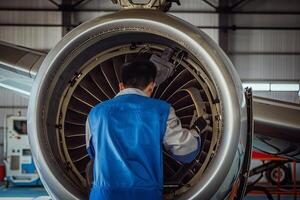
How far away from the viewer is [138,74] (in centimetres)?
280

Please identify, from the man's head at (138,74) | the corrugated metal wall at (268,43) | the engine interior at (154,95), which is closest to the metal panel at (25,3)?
the corrugated metal wall at (268,43)

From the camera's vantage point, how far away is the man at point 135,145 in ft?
8.73

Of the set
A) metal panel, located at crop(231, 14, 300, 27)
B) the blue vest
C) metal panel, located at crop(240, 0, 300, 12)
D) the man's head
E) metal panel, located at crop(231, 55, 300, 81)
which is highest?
metal panel, located at crop(240, 0, 300, 12)

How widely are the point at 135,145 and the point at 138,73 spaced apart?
0.39m

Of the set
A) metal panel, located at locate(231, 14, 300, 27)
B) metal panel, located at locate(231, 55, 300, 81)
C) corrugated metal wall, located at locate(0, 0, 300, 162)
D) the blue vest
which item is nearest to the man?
the blue vest

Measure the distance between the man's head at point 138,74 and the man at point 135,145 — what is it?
4.6 inches

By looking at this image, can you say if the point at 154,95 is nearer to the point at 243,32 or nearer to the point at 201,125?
the point at 201,125

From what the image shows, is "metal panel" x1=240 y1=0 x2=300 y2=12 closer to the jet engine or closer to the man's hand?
the jet engine

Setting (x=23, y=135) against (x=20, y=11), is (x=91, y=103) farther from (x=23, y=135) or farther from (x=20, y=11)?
(x=20, y=11)

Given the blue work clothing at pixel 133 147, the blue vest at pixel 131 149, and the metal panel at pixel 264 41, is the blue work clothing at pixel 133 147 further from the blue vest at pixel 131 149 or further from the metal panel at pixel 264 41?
the metal panel at pixel 264 41

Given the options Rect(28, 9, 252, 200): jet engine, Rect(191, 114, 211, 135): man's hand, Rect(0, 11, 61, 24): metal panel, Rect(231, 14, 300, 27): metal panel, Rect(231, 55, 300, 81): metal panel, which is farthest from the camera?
Rect(231, 55, 300, 81): metal panel

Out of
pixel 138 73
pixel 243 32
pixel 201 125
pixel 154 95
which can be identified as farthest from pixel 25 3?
pixel 201 125

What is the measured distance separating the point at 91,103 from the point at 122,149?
61cm

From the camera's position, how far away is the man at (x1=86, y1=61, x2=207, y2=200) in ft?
8.73
